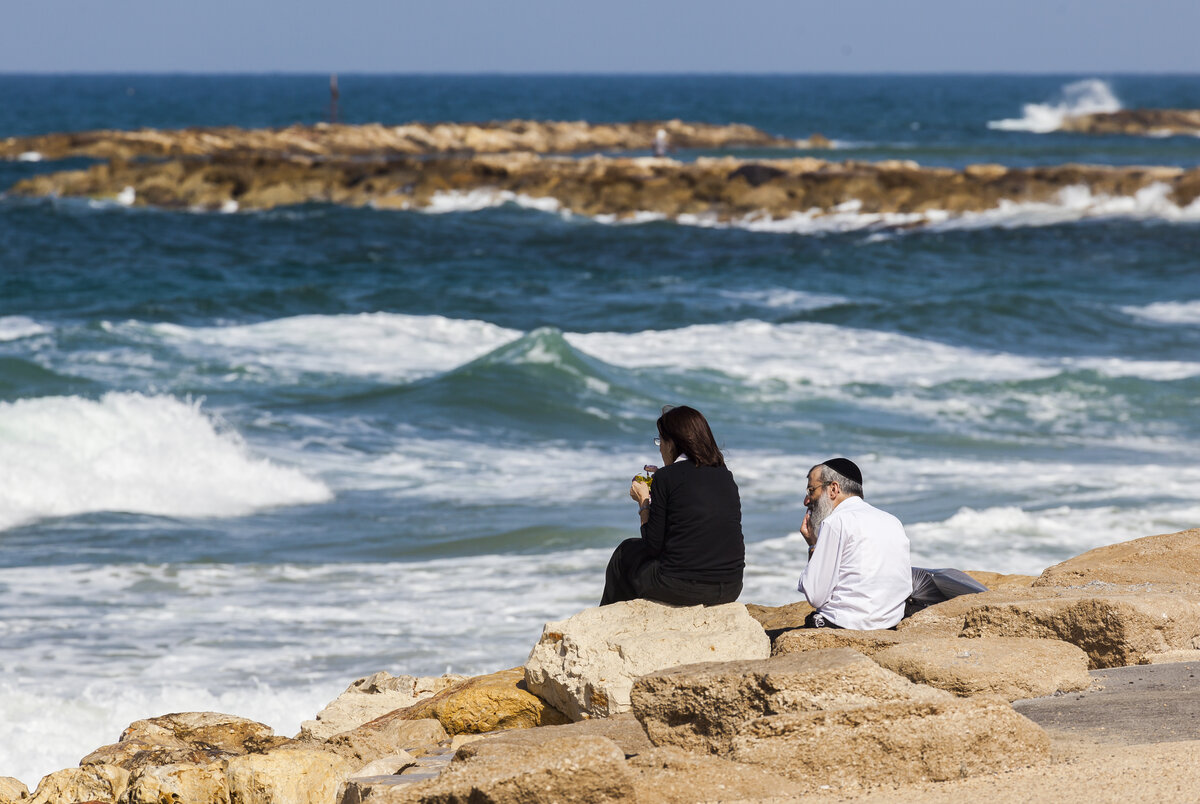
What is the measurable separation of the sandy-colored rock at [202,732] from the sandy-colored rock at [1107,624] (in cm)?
305

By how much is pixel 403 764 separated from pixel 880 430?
10600 mm

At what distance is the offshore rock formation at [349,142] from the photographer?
52625 millimetres

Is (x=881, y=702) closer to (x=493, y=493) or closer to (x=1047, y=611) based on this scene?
(x=1047, y=611)

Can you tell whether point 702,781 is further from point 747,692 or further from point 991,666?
point 991,666

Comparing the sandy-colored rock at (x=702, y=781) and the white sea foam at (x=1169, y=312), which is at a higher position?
the white sea foam at (x=1169, y=312)

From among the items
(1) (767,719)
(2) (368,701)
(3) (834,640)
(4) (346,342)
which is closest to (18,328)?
(4) (346,342)

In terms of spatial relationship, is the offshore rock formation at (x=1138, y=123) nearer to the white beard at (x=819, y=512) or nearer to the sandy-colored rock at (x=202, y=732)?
the white beard at (x=819, y=512)

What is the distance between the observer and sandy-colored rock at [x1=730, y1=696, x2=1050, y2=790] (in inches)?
149

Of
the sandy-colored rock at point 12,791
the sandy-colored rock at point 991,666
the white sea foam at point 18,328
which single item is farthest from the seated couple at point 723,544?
the white sea foam at point 18,328

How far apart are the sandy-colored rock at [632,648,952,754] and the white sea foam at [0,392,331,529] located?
792cm

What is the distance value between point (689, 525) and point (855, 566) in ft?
2.39

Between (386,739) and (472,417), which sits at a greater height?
(472,417)

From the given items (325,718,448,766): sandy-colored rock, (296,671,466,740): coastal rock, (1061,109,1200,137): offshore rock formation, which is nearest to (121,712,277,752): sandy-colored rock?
(296,671,466,740): coastal rock

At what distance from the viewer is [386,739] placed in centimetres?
532
